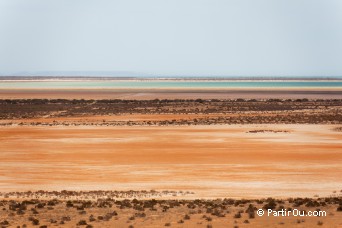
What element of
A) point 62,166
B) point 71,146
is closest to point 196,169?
point 62,166

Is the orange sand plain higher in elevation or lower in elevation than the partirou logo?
lower

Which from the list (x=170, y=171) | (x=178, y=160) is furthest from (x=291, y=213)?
(x=178, y=160)

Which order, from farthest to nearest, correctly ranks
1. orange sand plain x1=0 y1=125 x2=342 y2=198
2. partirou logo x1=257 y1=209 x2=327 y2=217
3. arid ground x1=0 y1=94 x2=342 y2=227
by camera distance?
orange sand plain x1=0 y1=125 x2=342 y2=198
arid ground x1=0 y1=94 x2=342 y2=227
partirou logo x1=257 y1=209 x2=327 y2=217

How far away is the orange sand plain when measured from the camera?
73.8 ft

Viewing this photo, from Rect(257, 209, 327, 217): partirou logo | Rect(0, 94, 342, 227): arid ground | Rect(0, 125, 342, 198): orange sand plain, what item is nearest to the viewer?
Rect(257, 209, 327, 217): partirou logo

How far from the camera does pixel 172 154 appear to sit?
105ft

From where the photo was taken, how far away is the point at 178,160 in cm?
2977

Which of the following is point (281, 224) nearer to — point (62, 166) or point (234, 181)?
point (234, 181)

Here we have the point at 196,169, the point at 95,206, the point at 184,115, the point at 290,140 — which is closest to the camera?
the point at 95,206

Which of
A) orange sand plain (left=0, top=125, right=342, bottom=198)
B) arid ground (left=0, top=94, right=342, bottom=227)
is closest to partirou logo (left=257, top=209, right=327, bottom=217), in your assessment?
arid ground (left=0, top=94, right=342, bottom=227)

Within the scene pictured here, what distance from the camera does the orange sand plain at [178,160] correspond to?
2248cm

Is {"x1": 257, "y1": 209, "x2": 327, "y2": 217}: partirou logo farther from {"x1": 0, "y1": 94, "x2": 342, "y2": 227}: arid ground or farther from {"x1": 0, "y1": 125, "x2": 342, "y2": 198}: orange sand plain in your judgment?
{"x1": 0, "y1": 125, "x2": 342, "y2": 198}: orange sand plain

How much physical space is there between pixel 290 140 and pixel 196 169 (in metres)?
12.8

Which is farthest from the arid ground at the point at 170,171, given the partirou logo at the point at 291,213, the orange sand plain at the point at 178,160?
the partirou logo at the point at 291,213
